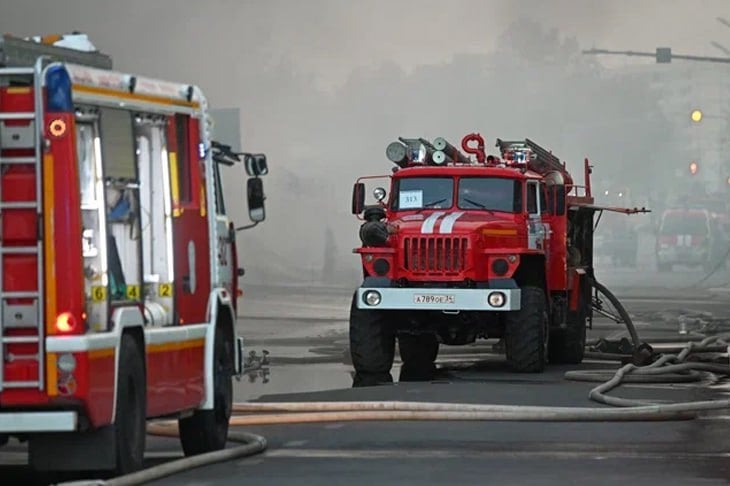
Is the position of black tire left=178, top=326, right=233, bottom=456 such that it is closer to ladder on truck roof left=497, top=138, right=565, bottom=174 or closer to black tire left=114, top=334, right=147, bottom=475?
black tire left=114, top=334, right=147, bottom=475

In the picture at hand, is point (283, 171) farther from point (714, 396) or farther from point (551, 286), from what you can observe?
point (714, 396)

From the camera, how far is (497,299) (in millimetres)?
21453

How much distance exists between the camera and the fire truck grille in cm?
2156

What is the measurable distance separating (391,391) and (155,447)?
14.8 feet

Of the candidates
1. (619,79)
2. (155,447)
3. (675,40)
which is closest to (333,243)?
(675,40)

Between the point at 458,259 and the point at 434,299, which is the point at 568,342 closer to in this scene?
the point at 458,259

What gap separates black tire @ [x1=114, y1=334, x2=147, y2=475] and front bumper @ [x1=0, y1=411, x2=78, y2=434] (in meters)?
0.63

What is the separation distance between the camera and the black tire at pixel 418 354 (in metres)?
23.2

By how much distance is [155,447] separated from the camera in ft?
49.3

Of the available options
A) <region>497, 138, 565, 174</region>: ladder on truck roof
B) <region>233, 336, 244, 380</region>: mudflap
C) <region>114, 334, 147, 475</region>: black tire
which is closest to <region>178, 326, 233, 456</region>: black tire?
<region>233, 336, 244, 380</region>: mudflap

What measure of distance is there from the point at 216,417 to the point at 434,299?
25.0 ft

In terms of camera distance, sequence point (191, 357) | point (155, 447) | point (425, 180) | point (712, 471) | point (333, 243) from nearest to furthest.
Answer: point (712, 471) < point (191, 357) < point (155, 447) < point (425, 180) < point (333, 243)

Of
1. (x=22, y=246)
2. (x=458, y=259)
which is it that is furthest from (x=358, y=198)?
(x=22, y=246)

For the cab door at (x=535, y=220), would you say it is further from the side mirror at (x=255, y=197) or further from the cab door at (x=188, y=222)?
the cab door at (x=188, y=222)
